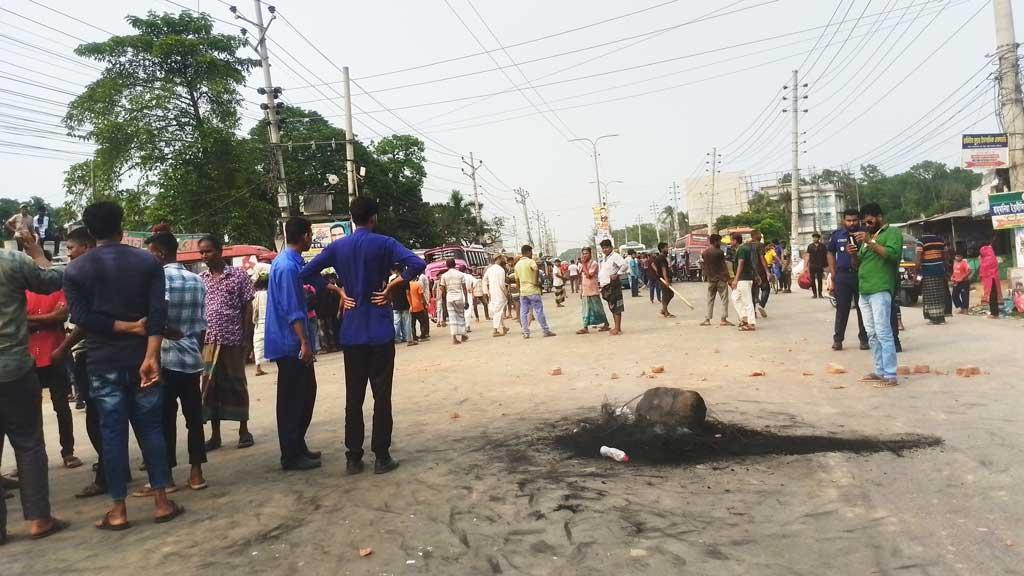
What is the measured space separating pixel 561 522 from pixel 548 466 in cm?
113

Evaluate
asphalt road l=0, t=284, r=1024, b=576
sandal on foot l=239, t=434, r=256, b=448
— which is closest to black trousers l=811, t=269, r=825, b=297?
asphalt road l=0, t=284, r=1024, b=576

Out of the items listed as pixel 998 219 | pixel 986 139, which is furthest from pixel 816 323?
pixel 986 139

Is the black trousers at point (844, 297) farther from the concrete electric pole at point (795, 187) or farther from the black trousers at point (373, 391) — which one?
the concrete electric pole at point (795, 187)

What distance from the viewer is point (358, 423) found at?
16.9ft

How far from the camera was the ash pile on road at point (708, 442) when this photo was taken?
4898 millimetres

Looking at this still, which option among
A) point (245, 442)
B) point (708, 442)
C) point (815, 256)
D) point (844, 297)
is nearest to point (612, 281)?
point (844, 297)

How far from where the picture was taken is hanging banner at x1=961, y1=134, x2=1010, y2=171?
14.9 m

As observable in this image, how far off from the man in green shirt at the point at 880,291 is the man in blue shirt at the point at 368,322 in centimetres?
490

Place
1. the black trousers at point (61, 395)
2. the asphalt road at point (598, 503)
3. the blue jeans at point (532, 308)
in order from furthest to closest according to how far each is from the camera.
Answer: the blue jeans at point (532, 308)
the black trousers at point (61, 395)
the asphalt road at point (598, 503)

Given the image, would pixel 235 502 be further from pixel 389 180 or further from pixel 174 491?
pixel 389 180

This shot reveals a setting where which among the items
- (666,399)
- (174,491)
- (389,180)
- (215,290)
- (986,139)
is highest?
(389,180)

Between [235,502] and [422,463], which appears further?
[422,463]

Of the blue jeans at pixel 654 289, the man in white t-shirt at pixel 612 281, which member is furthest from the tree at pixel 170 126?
the man in white t-shirt at pixel 612 281

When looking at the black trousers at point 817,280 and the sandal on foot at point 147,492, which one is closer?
the sandal on foot at point 147,492
